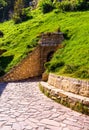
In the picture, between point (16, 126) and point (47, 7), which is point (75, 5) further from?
point (16, 126)

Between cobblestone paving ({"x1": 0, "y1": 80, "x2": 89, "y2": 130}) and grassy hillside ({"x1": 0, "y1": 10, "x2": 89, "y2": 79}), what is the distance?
2.33m

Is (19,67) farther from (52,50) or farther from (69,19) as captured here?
(69,19)

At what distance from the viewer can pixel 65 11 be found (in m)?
34.8

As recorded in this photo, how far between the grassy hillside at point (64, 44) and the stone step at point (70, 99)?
1.37 metres

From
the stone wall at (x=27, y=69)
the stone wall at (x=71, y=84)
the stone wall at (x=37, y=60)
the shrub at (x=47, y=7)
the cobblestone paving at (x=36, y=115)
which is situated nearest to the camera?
the cobblestone paving at (x=36, y=115)

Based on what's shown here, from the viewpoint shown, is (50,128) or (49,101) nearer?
(50,128)

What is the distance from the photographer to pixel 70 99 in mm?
10969

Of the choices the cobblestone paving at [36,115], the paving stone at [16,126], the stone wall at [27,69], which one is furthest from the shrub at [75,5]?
the paving stone at [16,126]

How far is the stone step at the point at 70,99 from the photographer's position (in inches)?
399

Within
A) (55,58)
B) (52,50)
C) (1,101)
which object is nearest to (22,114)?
(1,101)

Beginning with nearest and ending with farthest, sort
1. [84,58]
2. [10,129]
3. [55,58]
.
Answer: [10,129] < [84,58] < [55,58]

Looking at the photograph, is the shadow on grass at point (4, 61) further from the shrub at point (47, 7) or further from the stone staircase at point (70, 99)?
the shrub at point (47, 7)

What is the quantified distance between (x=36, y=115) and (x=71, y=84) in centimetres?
252

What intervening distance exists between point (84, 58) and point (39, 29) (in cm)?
1265
